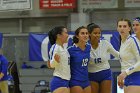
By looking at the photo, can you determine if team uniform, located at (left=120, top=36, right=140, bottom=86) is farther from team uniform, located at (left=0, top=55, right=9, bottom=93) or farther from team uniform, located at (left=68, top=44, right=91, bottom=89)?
team uniform, located at (left=0, top=55, right=9, bottom=93)

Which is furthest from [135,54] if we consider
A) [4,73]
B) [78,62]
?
[4,73]

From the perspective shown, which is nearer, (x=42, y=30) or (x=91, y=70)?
(x=91, y=70)

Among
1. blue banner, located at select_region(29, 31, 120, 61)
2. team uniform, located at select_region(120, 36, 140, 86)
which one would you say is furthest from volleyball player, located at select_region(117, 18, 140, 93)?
blue banner, located at select_region(29, 31, 120, 61)

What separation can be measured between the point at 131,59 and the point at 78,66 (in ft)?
3.51

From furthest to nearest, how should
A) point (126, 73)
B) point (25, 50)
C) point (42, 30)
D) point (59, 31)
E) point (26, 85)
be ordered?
point (42, 30)
point (25, 50)
point (26, 85)
point (59, 31)
point (126, 73)

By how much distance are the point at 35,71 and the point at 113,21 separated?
3008mm

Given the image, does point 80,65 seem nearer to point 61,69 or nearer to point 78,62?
point 78,62

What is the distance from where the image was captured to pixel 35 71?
383 inches

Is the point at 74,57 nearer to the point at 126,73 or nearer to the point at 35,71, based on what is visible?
the point at 126,73

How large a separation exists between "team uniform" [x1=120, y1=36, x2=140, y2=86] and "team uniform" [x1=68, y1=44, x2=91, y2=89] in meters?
0.91

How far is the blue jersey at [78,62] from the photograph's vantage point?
4785 mm

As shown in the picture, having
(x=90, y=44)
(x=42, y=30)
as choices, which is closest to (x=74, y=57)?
(x=90, y=44)

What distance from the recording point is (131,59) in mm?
3906

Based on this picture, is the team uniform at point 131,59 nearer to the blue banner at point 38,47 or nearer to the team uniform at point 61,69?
the team uniform at point 61,69
